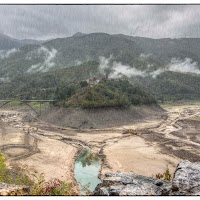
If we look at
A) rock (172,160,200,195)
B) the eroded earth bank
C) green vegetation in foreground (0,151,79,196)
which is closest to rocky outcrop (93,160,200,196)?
rock (172,160,200,195)

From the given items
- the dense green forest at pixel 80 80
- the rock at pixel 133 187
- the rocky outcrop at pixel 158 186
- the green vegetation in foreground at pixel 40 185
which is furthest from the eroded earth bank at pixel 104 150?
the dense green forest at pixel 80 80

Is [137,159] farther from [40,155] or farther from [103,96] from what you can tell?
[103,96]

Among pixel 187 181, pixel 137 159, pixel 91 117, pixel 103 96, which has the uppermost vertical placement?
pixel 103 96

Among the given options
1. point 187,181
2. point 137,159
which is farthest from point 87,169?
point 187,181

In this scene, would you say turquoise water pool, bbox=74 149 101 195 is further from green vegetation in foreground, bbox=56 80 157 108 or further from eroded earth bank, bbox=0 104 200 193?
green vegetation in foreground, bbox=56 80 157 108

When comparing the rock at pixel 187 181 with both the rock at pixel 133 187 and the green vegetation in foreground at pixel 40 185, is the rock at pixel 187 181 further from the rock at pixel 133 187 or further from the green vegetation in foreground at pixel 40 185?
the green vegetation in foreground at pixel 40 185

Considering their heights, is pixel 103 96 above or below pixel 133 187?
above
